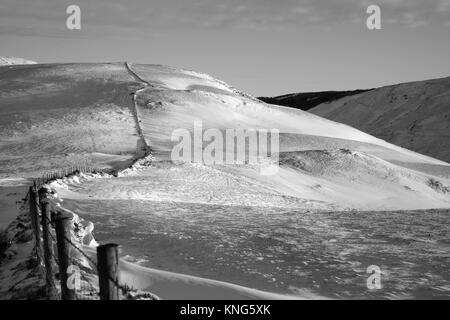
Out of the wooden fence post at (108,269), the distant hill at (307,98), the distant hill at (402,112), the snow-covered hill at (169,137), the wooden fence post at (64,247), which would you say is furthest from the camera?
the distant hill at (307,98)

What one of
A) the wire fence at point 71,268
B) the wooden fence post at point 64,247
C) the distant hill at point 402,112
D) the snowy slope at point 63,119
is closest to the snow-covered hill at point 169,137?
the snowy slope at point 63,119

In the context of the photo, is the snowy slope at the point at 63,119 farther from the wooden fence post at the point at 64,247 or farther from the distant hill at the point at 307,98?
the distant hill at the point at 307,98

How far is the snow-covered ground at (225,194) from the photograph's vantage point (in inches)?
448

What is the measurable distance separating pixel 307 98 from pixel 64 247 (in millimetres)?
169043

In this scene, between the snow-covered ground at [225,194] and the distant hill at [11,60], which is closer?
the snow-covered ground at [225,194]

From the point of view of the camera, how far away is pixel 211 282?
9156mm

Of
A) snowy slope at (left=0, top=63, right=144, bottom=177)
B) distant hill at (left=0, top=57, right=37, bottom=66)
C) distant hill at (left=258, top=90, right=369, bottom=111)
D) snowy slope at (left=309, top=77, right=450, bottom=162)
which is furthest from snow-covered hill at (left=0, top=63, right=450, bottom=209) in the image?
distant hill at (left=258, top=90, right=369, bottom=111)

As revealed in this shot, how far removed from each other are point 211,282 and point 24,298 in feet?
10.2

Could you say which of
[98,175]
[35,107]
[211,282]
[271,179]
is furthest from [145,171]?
[35,107]

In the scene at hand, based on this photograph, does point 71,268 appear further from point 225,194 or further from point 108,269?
point 225,194

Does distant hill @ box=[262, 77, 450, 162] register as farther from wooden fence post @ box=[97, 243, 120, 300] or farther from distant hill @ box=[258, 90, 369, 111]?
wooden fence post @ box=[97, 243, 120, 300]

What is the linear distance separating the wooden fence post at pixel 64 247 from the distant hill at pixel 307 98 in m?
155

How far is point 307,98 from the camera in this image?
171625 millimetres
